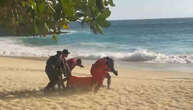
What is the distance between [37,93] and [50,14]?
4458mm

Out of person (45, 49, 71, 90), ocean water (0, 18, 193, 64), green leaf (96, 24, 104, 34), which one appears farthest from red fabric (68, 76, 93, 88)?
green leaf (96, 24, 104, 34)

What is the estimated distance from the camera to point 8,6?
127 inches

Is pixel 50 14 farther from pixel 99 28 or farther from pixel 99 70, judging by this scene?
pixel 99 70

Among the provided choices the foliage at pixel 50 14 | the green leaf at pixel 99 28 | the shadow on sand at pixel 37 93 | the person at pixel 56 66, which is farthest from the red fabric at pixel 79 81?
the green leaf at pixel 99 28

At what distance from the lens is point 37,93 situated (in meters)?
7.42

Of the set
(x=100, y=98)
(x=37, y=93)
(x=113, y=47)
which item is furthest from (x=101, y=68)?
(x=113, y=47)

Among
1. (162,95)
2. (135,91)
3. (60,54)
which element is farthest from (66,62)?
(162,95)

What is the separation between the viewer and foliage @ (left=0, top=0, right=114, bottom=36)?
3145mm

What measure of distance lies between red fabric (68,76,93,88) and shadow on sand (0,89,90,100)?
13cm

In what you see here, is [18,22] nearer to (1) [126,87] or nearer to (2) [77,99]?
(2) [77,99]

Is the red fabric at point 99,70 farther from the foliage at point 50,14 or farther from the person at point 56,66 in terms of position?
the foliage at point 50,14

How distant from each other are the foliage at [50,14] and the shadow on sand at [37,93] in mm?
3760

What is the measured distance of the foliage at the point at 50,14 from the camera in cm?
314

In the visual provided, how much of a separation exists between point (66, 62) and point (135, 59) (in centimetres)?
1242
